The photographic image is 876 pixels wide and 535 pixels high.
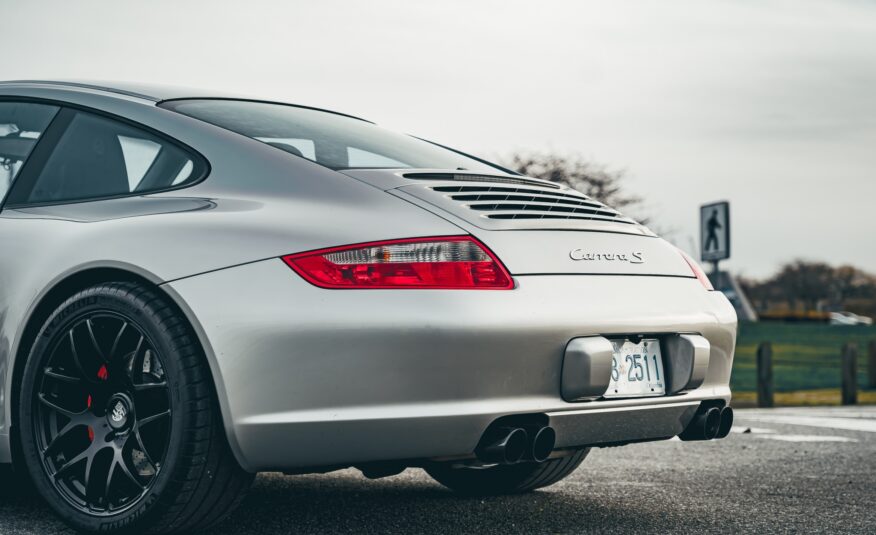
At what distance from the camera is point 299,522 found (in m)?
3.77

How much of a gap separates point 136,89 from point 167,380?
50.3 inches

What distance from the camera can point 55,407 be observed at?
3.43m

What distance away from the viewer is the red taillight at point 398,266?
304 cm

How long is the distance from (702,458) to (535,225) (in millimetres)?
3294

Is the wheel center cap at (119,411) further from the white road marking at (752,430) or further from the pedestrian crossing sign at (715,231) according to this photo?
the pedestrian crossing sign at (715,231)

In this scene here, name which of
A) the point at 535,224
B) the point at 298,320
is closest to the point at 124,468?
the point at 298,320

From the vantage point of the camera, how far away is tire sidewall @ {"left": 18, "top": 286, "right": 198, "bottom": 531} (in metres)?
3.10

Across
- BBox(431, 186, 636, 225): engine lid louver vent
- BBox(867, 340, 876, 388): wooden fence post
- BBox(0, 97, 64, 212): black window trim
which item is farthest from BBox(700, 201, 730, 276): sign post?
BBox(0, 97, 64, 212): black window trim

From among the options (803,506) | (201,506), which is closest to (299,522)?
(201,506)

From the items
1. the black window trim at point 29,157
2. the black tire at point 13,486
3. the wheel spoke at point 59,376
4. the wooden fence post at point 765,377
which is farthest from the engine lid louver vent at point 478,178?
the wooden fence post at point 765,377

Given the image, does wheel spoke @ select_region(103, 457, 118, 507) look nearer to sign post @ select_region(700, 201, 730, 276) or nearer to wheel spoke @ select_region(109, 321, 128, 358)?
wheel spoke @ select_region(109, 321, 128, 358)

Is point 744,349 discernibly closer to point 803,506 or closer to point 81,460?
point 803,506

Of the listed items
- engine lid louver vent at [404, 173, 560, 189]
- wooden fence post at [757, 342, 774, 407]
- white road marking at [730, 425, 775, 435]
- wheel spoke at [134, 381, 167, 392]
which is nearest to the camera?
wheel spoke at [134, 381, 167, 392]

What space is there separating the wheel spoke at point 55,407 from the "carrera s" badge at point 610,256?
5.18 ft
